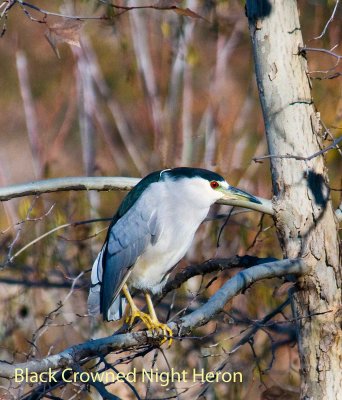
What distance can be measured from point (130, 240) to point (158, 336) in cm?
67

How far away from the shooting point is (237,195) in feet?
10.7

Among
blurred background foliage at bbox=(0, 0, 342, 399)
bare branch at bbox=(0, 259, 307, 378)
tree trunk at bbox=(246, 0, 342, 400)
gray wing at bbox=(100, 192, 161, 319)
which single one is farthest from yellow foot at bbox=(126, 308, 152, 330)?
blurred background foliage at bbox=(0, 0, 342, 399)

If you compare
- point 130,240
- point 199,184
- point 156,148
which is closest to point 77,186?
point 130,240

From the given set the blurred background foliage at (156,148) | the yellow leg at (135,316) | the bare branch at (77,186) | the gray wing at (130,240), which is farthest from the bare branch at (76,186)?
the blurred background foliage at (156,148)

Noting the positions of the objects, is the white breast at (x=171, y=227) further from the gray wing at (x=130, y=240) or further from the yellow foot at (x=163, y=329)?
the yellow foot at (x=163, y=329)

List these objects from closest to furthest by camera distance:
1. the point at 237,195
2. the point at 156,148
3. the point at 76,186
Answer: the point at 76,186 < the point at 237,195 < the point at 156,148

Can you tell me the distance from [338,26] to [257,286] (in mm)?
1789

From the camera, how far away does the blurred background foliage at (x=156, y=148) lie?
5137mm

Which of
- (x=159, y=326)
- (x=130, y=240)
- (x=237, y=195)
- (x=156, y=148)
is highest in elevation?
(x=156, y=148)

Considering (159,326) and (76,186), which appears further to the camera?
(159,326)

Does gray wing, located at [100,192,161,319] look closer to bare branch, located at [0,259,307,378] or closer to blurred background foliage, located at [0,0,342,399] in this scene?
bare branch, located at [0,259,307,378]

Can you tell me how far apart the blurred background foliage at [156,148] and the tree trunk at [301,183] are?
1.36 meters

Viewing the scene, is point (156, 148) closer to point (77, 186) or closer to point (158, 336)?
point (77, 186)

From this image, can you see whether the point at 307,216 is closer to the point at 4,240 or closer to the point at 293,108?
the point at 293,108
